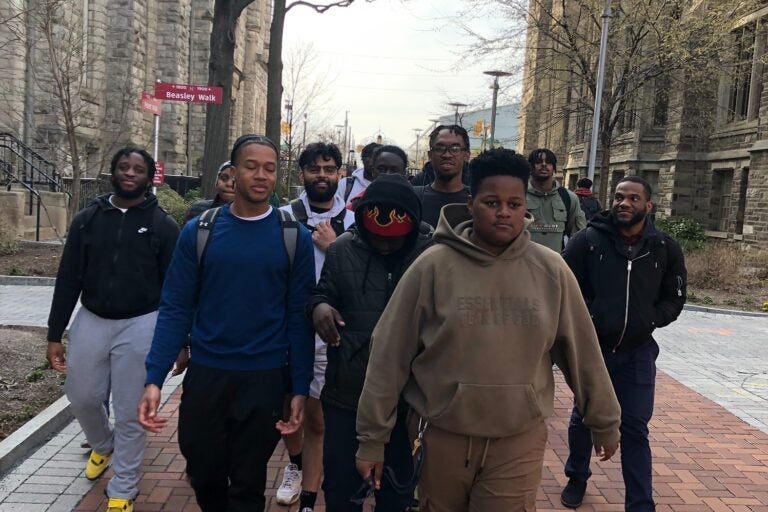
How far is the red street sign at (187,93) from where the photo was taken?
33.8ft

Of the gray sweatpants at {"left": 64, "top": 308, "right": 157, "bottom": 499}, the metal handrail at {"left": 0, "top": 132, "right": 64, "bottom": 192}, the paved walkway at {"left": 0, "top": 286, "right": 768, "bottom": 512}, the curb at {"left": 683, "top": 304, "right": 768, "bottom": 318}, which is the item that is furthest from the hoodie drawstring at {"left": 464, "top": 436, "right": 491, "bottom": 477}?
the metal handrail at {"left": 0, "top": 132, "right": 64, "bottom": 192}

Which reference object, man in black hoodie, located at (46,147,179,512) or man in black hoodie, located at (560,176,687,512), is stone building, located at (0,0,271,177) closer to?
man in black hoodie, located at (46,147,179,512)

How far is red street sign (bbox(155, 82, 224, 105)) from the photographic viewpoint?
10289 mm

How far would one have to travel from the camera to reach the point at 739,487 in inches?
179

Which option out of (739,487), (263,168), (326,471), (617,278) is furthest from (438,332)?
(739,487)

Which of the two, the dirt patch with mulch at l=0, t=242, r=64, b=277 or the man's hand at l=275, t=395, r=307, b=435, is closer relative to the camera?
the man's hand at l=275, t=395, r=307, b=435

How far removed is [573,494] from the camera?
4.22 m

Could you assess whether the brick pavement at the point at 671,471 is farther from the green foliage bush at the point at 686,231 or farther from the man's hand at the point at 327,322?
the green foliage bush at the point at 686,231

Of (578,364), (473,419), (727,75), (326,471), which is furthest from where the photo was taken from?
(727,75)

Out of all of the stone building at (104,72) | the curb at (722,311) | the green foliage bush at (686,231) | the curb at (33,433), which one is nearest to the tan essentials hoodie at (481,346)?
the curb at (33,433)

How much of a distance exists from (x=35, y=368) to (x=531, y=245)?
5365mm

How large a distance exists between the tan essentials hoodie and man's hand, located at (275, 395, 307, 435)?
23.4 inches

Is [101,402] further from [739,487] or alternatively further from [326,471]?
[739,487]

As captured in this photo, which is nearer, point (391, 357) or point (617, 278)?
point (391, 357)
